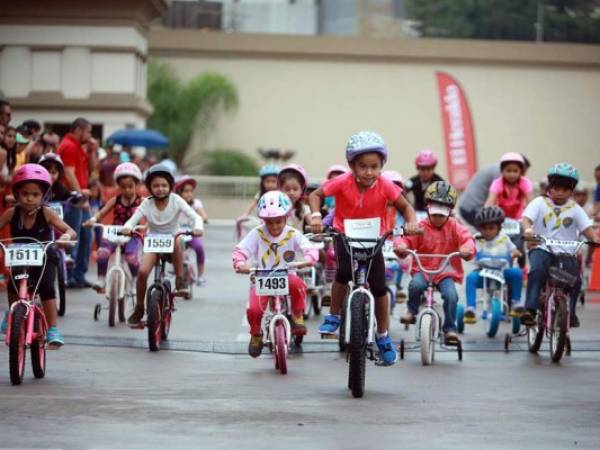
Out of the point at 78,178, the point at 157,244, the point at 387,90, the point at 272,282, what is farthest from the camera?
the point at 387,90

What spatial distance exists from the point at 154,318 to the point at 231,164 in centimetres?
4556

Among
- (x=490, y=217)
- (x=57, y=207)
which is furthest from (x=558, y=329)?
(x=57, y=207)

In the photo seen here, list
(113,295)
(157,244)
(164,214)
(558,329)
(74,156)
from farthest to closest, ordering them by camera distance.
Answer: (74,156) < (113,295) < (164,214) < (157,244) < (558,329)

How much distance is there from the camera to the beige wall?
61.4 metres

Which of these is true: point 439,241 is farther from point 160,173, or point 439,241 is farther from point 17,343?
point 17,343

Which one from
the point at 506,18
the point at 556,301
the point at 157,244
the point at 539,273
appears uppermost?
the point at 506,18

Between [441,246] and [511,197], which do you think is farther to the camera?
[511,197]

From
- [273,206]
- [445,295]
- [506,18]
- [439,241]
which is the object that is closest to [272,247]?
[273,206]

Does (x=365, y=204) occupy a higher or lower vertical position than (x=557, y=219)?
higher

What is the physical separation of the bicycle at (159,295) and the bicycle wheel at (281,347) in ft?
5.69

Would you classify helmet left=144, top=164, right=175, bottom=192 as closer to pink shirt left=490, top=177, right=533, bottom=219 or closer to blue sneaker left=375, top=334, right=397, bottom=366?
pink shirt left=490, top=177, right=533, bottom=219

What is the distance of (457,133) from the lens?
175ft

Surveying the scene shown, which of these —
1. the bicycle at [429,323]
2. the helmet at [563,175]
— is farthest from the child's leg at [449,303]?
the helmet at [563,175]

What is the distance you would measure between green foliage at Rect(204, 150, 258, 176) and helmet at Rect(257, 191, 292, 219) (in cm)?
4581
